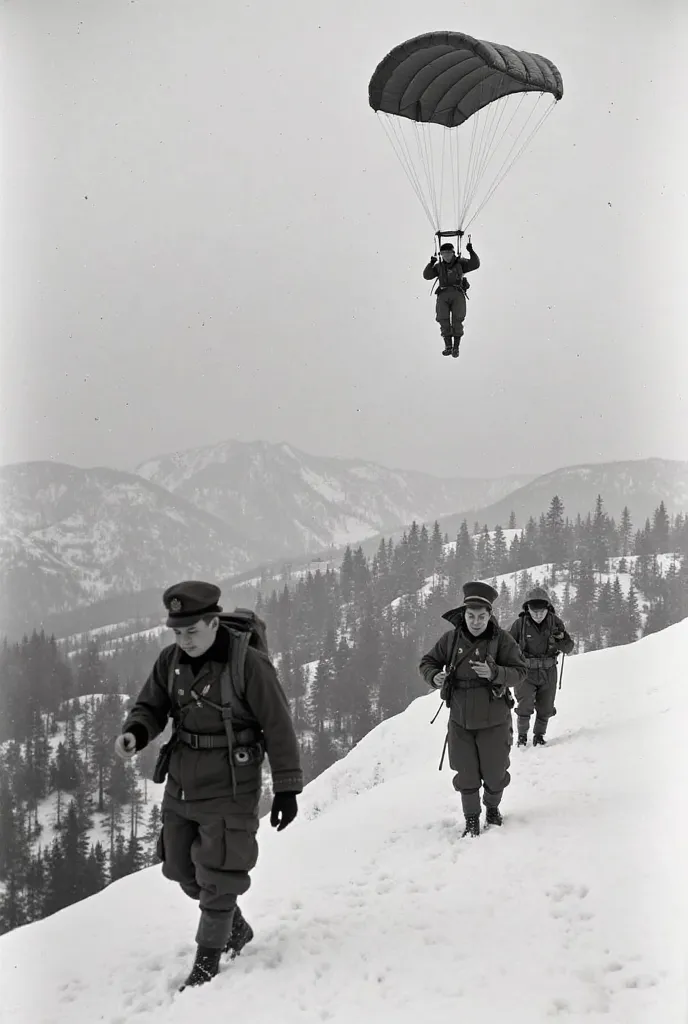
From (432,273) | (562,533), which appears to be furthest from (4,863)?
(562,533)

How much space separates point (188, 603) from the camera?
184 inches

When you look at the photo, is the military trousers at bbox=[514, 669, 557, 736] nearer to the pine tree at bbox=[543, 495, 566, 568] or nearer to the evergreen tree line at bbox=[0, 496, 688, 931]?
the evergreen tree line at bbox=[0, 496, 688, 931]

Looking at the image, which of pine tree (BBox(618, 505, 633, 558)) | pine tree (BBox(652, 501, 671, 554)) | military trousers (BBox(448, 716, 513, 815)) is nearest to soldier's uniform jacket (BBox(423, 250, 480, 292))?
military trousers (BBox(448, 716, 513, 815))

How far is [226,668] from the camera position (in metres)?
4.82

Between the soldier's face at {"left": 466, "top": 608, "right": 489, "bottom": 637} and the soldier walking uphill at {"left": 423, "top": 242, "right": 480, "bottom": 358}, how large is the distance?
24.3ft

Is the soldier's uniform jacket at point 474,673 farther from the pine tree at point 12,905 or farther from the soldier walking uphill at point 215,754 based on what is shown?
the pine tree at point 12,905

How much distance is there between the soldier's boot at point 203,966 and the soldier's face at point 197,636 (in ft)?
6.59

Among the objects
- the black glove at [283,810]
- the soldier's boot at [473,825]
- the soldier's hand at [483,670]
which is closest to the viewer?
the black glove at [283,810]

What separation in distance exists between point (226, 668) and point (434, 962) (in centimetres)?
246

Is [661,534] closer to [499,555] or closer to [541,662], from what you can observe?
[499,555]

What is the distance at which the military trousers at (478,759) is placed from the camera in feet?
24.2

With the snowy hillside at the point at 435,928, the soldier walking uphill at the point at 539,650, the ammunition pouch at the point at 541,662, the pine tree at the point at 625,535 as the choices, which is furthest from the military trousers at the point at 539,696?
the pine tree at the point at 625,535

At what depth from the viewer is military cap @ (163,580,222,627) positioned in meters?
4.68

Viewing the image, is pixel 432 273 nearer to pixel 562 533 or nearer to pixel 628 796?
pixel 628 796
